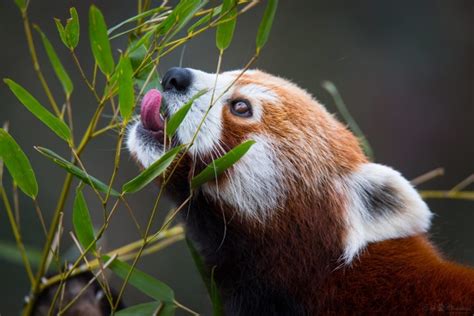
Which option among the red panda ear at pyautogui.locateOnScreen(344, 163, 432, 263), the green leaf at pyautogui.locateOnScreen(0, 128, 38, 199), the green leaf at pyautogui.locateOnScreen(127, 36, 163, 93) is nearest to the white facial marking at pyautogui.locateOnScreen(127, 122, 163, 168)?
the green leaf at pyautogui.locateOnScreen(127, 36, 163, 93)

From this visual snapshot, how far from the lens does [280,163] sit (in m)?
2.32

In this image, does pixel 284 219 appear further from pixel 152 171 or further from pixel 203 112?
pixel 152 171

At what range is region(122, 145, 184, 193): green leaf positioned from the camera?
1905mm

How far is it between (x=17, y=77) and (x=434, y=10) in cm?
→ 382

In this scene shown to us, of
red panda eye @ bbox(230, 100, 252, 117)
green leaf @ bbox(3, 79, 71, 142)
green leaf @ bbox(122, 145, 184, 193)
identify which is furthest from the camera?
red panda eye @ bbox(230, 100, 252, 117)

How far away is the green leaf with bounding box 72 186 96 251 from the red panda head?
0.95ft

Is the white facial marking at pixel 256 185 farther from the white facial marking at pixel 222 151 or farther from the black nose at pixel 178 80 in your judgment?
the black nose at pixel 178 80

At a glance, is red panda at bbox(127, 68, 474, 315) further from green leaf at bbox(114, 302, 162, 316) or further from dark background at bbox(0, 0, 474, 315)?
dark background at bbox(0, 0, 474, 315)

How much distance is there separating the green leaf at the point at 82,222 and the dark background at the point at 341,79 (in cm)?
312

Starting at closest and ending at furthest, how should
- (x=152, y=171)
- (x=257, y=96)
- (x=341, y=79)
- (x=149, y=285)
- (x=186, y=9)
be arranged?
(x=152, y=171) < (x=186, y=9) < (x=149, y=285) < (x=257, y=96) < (x=341, y=79)

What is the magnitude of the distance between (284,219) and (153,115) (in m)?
0.53

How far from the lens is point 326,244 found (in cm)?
231

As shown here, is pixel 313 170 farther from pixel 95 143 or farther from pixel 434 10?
pixel 434 10

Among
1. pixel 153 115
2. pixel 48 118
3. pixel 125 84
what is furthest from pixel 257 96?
pixel 48 118
